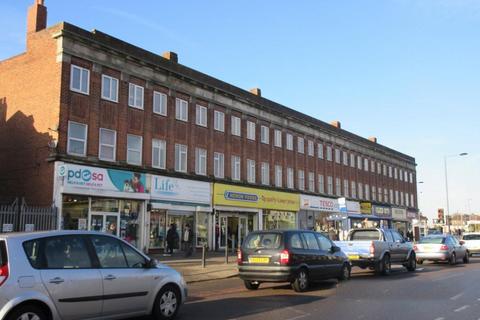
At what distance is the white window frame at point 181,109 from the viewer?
2978 centimetres

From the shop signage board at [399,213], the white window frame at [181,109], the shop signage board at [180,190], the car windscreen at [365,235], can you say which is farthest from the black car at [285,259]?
the shop signage board at [399,213]

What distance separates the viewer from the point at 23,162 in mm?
24547

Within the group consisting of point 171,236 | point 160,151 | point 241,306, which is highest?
point 160,151

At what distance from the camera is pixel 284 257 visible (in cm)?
A: 1288

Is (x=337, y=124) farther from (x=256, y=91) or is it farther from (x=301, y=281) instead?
(x=301, y=281)

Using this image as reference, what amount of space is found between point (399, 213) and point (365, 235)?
146ft

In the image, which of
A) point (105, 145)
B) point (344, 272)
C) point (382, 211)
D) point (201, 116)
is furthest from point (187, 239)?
point (382, 211)

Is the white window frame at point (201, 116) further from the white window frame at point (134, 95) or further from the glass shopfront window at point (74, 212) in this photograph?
the glass shopfront window at point (74, 212)

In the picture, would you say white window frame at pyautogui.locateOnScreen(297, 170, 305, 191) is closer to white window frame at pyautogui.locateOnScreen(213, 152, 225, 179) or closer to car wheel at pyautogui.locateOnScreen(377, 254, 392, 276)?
white window frame at pyautogui.locateOnScreen(213, 152, 225, 179)

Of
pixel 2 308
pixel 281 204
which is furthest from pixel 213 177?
pixel 2 308

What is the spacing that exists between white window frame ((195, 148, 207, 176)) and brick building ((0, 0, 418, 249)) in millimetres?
97

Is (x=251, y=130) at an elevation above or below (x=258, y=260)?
above

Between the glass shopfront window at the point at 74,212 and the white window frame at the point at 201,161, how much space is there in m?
8.52

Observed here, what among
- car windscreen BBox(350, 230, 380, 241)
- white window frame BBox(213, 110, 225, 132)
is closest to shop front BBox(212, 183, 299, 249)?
white window frame BBox(213, 110, 225, 132)
